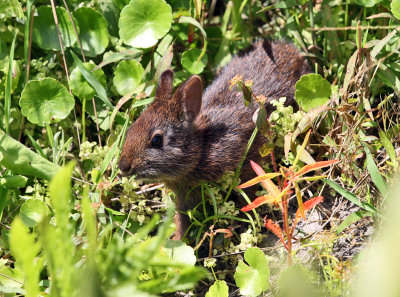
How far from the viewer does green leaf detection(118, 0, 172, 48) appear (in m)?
3.85

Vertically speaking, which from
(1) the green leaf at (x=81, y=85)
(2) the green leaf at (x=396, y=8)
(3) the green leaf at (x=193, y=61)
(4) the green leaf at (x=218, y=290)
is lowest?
(4) the green leaf at (x=218, y=290)

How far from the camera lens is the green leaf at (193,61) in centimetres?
409

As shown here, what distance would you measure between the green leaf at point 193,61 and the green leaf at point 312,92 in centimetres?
91

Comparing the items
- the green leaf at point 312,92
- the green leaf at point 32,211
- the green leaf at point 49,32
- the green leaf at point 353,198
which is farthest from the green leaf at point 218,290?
the green leaf at point 49,32

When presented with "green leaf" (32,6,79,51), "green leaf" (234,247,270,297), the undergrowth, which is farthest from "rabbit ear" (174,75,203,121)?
"green leaf" (234,247,270,297)

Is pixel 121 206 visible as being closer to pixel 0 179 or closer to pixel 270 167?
pixel 0 179

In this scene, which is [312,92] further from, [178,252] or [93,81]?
[93,81]

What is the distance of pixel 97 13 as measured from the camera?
409 cm

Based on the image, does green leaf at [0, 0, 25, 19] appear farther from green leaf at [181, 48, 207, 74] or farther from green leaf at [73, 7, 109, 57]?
green leaf at [181, 48, 207, 74]

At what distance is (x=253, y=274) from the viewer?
2924 millimetres

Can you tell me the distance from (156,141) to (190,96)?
42 centimetres

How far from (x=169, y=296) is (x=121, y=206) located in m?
0.84

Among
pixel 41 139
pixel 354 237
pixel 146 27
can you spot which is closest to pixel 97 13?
pixel 146 27

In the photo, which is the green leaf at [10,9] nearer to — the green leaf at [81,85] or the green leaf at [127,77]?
the green leaf at [81,85]
